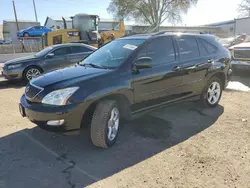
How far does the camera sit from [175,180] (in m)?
2.84

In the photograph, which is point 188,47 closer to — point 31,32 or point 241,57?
point 241,57

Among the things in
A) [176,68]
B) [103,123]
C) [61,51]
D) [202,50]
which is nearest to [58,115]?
[103,123]

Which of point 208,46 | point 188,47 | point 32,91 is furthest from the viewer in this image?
point 208,46

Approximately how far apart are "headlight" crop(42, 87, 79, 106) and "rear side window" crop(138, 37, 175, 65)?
4.54 feet

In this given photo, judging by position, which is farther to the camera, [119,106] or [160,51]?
[160,51]

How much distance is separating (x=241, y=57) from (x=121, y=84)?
21.9 feet

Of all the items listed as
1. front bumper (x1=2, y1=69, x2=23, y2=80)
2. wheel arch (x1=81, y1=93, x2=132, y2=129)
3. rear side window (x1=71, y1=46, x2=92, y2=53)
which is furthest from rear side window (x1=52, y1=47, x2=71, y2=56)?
wheel arch (x1=81, y1=93, x2=132, y2=129)

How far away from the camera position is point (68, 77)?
3.50 meters

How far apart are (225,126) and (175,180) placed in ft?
6.70

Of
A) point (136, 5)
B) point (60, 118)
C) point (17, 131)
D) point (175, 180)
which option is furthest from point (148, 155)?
point (136, 5)

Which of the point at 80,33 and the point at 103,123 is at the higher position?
the point at 80,33

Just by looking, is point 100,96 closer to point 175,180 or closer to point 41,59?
point 175,180

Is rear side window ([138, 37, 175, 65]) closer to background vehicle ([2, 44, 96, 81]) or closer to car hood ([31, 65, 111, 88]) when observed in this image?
car hood ([31, 65, 111, 88])

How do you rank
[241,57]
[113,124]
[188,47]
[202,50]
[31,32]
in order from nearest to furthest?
[113,124] → [188,47] → [202,50] → [241,57] → [31,32]
